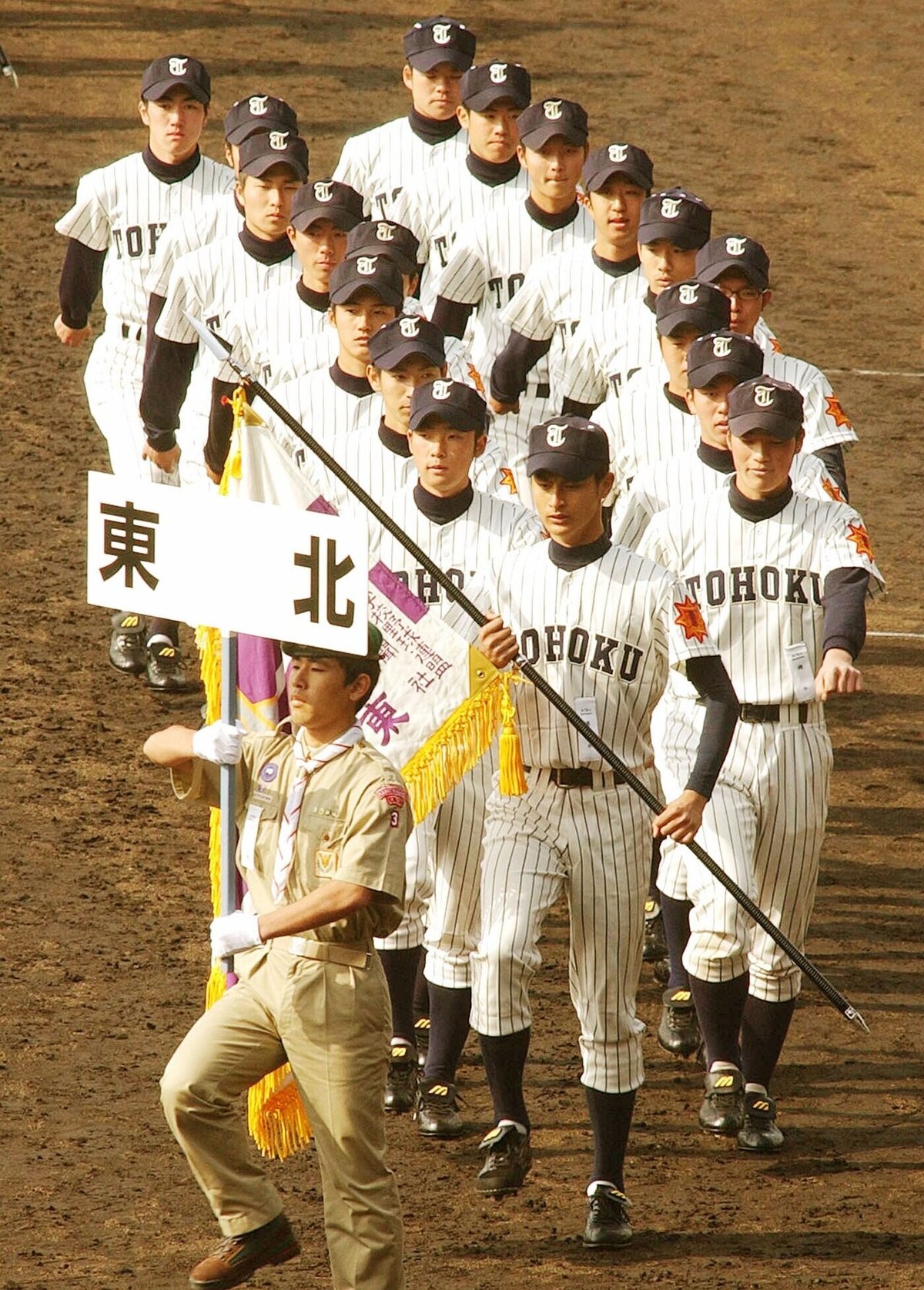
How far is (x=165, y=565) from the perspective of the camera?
6.01 m

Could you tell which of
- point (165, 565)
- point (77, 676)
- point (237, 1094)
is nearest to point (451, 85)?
point (77, 676)

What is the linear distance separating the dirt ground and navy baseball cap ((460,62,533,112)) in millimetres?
2687

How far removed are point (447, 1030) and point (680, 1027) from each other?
0.91m

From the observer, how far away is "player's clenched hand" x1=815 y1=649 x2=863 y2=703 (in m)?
6.75

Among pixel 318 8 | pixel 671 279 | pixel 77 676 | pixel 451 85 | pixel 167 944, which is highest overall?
pixel 318 8

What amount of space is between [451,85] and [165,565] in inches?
204

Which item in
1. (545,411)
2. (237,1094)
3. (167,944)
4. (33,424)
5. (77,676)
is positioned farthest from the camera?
(33,424)

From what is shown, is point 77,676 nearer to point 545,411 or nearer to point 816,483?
point 545,411

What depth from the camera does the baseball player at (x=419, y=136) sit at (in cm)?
1044

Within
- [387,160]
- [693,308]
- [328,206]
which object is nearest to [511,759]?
[693,308]

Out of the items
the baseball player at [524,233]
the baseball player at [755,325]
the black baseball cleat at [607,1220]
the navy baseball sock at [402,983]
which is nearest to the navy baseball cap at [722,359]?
the baseball player at [755,325]

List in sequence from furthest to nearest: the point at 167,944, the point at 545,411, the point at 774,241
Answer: the point at 774,241 < the point at 545,411 < the point at 167,944

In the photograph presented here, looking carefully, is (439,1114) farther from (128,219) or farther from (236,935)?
(128,219)

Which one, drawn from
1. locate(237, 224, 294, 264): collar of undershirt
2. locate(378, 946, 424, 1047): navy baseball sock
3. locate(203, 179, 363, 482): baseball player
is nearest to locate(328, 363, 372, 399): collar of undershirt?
locate(203, 179, 363, 482): baseball player
